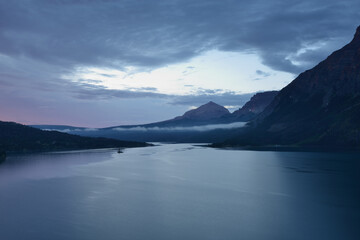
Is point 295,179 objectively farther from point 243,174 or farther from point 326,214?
point 326,214

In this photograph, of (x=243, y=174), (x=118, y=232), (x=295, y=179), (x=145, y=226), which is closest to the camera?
(x=118, y=232)

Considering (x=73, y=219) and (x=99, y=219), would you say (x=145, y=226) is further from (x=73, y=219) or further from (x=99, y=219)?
(x=73, y=219)

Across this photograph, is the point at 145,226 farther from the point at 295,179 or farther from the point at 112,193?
the point at 295,179

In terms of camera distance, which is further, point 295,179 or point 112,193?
point 295,179

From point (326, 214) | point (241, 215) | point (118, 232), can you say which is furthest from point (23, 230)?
point (326, 214)

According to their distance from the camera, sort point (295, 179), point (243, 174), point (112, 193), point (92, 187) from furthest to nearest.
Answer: point (243, 174)
point (295, 179)
point (92, 187)
point (112, 193)

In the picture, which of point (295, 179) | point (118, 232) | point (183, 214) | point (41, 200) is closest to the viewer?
point (118, 232)

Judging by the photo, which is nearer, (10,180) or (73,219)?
(73,219)

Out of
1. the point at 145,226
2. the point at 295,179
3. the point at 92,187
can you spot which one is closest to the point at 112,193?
the point at 92,187

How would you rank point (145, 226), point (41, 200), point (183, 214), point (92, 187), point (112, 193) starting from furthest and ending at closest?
point (92, 187)
point (112, 193)
point (41, 200)
point (183, 214)
point (145, 226)
